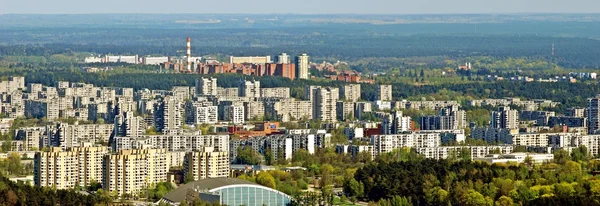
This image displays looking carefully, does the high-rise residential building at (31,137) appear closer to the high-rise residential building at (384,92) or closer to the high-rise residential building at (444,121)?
the high-rise residential building at (444,121)

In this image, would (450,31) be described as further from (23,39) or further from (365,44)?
(23,39)

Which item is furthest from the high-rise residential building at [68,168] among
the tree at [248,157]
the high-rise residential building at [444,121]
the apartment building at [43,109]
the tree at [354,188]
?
the apartment building at [43,109]

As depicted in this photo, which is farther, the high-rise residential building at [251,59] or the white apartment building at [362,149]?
the high-rise residential building at [251,59]

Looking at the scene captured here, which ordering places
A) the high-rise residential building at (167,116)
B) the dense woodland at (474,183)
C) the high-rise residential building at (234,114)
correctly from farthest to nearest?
the high-rise residential building at (234,114) < the high-rise residential building at (167,116) < the dense woodland at (474,183)

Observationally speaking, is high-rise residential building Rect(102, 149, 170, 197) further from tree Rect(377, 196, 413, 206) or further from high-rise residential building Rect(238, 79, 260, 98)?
high-rise residential building Rect(238, 79, 260, 98)

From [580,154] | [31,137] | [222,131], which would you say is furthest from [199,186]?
[222,131]

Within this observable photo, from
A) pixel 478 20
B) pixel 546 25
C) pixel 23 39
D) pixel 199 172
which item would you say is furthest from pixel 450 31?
pixel 199 172
